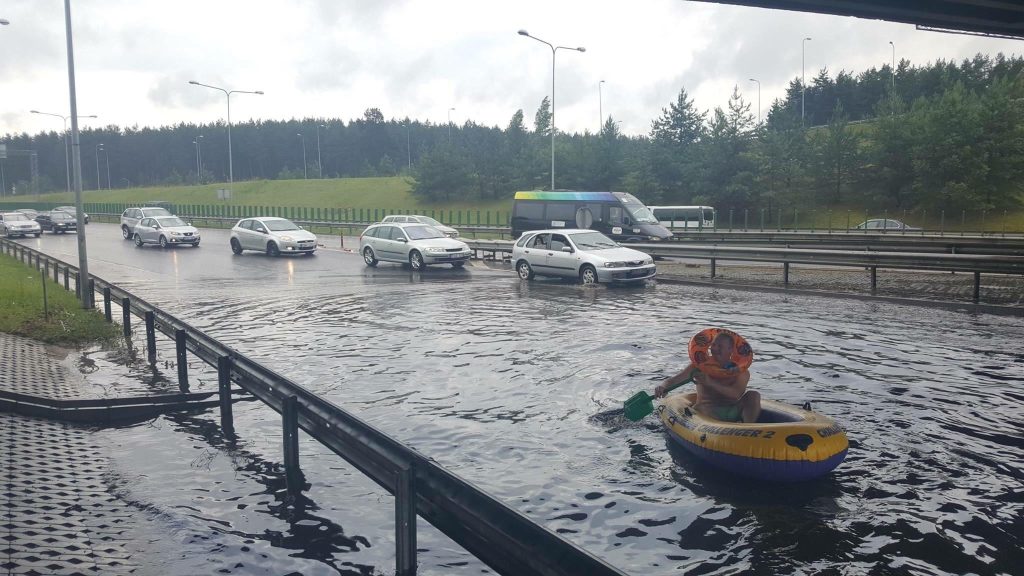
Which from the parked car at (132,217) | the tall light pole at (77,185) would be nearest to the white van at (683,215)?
the parked car at (132,217)

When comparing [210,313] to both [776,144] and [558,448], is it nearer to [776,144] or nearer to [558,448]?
[558,448]

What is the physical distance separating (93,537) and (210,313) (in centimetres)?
1270

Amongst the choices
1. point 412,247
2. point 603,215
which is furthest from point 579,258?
point 603,215

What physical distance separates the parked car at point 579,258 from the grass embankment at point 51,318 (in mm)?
12076

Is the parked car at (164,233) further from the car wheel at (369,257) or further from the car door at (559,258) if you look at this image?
the car door at (559,258)

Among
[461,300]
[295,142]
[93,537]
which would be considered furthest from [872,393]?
[295,142]

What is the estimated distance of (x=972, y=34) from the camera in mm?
22750

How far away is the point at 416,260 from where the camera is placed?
94.5ft

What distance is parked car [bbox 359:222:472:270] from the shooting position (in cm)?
2845

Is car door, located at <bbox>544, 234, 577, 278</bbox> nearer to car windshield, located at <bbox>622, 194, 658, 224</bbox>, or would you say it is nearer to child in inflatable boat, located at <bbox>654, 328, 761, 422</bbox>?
car windshield, located at <bbox>622, 194, 658, 224</bbox>

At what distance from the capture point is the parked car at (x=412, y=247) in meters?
28.5

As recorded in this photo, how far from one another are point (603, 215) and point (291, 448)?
101 feet

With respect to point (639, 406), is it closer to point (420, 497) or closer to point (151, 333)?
point (420, 497)

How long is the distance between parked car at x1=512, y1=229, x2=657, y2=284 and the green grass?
200 ft
